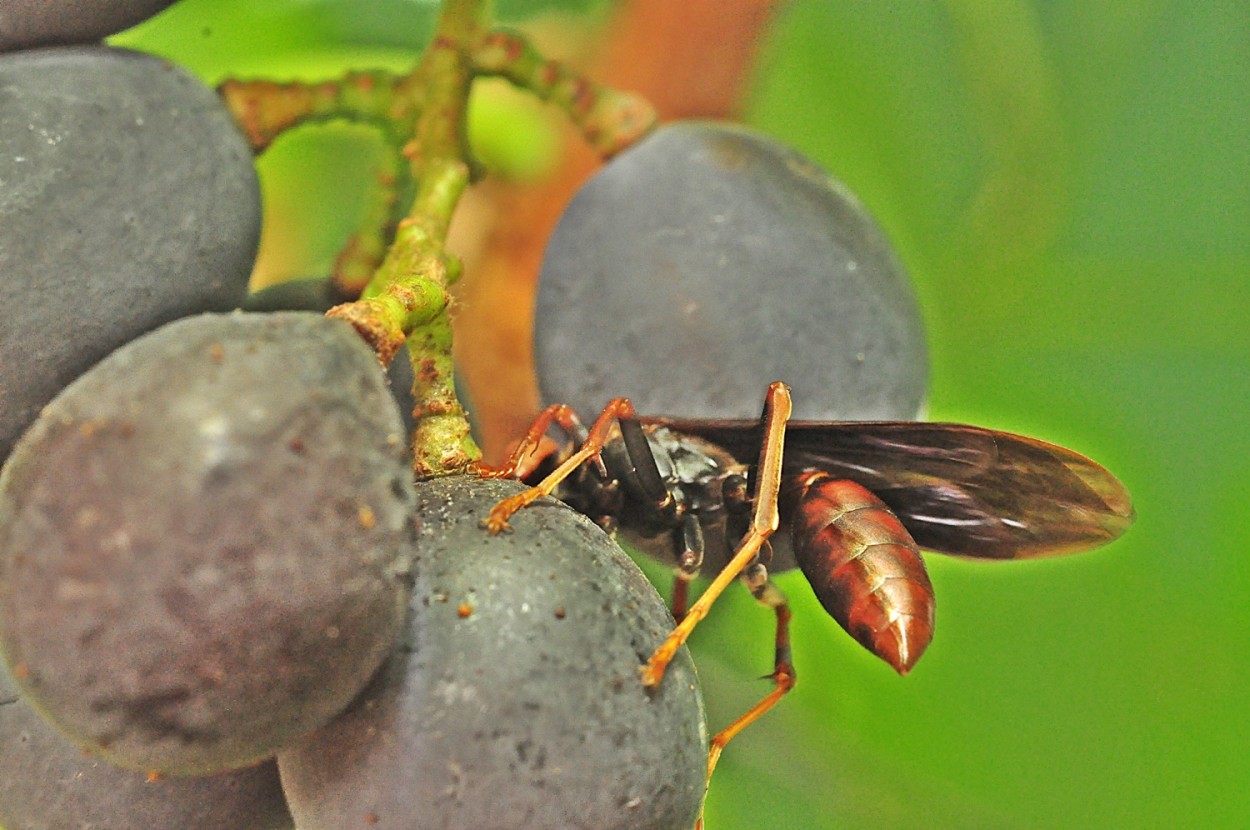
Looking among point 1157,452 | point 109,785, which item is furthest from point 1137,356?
point 109,785

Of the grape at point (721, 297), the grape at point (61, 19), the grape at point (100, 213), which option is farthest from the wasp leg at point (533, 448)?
the grape at point (61, 19)

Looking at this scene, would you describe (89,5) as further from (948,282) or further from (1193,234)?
(1193,234)

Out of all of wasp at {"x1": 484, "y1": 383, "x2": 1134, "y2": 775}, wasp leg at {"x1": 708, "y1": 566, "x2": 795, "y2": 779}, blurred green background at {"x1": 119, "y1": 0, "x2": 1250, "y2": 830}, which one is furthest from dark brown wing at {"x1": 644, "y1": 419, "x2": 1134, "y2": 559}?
blurred green background at {"x1": 119, "y1": 0, "x2": 1250, "y2": 830}

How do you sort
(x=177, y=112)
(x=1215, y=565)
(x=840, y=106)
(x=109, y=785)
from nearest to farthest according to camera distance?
1. (x=109, y=785)
2. (x=177, y=112)
3. (x=1215, y=565)
4. (x=840, y=106)

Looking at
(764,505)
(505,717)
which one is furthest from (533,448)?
(505,717)

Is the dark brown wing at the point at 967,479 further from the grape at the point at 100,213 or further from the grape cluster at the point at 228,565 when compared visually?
the grape at the point at 100,213

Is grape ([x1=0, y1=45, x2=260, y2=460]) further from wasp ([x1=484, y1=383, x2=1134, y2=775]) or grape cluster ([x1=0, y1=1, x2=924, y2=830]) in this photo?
wasp ([x1=484, y1=383, x2=1134, y2=775])

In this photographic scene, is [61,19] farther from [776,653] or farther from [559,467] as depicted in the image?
[776,653]
